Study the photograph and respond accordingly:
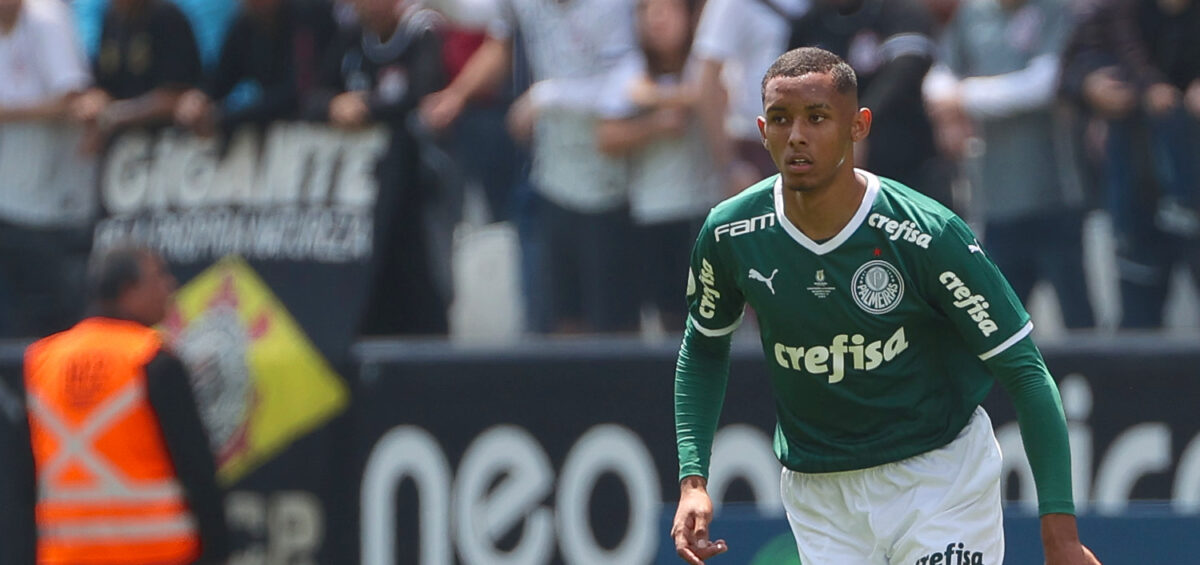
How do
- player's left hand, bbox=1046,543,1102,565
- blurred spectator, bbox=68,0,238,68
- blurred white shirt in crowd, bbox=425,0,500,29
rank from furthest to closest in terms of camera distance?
blurred spectator, bbox=68,0,238,68 < blurred white shirt in crowd, bbox=425,0,500,29 < player's left hand, bbox=1046,543,1102,565

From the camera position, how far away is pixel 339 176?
8703 millimetres

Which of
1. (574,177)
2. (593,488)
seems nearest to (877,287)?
(574,177)

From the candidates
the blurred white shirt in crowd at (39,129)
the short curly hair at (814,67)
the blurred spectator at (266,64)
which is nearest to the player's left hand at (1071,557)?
the short curly hair at (814,67)

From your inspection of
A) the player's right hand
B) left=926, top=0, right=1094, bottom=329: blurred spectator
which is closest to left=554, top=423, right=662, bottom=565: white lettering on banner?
left=926, top=0, right=1094, bottom=329: blurred spectator

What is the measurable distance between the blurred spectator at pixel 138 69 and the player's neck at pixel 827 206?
520 cm

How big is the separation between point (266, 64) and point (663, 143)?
7.57ft

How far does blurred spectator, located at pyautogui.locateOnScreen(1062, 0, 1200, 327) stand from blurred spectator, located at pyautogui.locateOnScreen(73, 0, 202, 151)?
446 cm

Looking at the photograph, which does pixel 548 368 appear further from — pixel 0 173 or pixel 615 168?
pixel 0 173

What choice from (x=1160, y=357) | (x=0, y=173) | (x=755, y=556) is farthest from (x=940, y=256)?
(x=0, y=173)

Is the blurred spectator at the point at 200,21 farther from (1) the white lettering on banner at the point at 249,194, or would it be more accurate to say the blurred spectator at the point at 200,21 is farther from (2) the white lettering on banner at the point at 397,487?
(2) the white lettering on banner at the point at 397,487

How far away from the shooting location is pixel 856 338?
465 centimetres

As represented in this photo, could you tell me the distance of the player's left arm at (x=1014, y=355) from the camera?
4.18 metres

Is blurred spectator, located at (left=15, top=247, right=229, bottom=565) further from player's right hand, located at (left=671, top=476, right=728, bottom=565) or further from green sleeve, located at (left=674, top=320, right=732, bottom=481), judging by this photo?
player's right hand, located at (left=671, top=476, right=728, bottom=565)

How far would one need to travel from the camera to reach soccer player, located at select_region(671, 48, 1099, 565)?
437 centimetres
